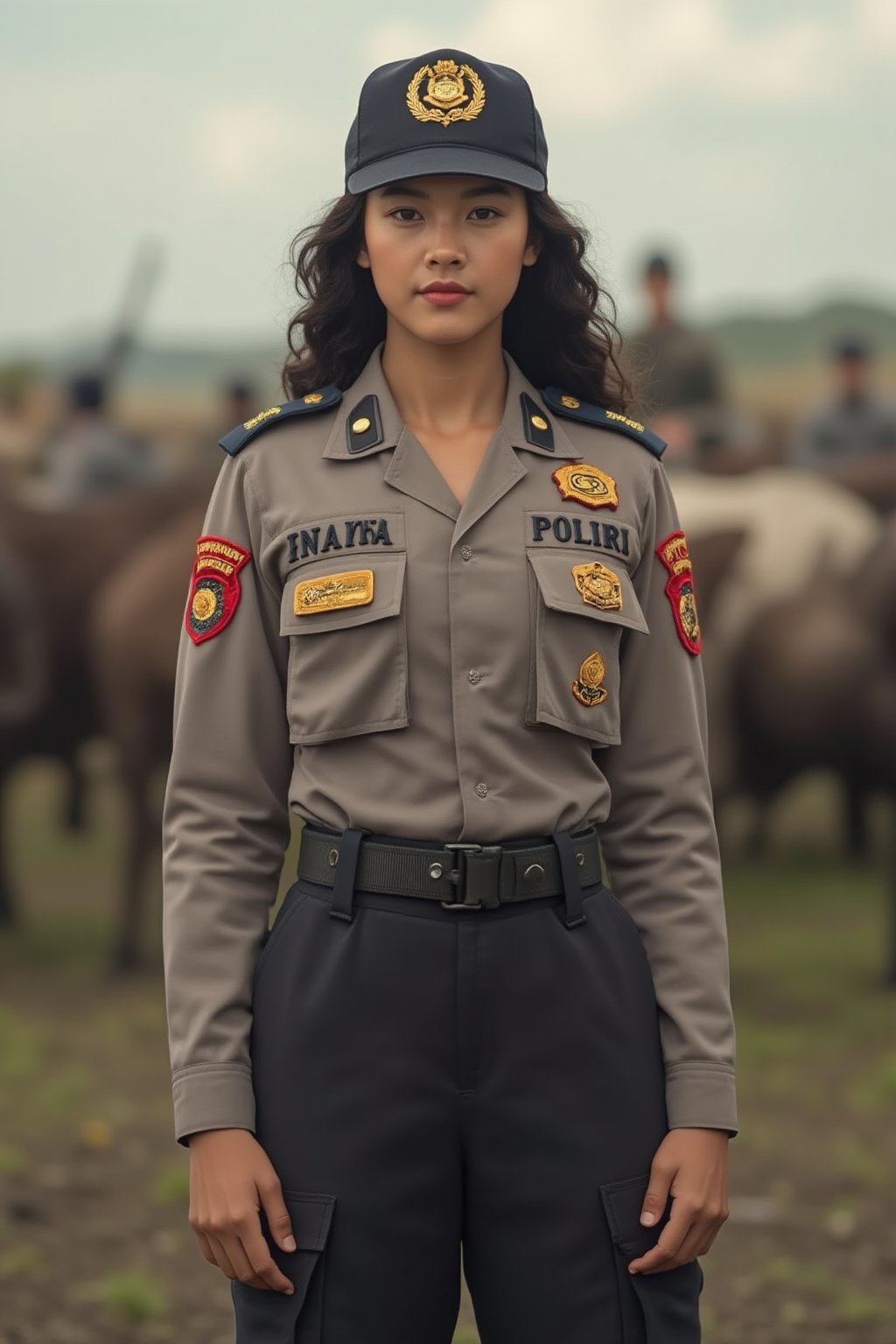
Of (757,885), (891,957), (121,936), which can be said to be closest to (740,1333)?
(891,957)

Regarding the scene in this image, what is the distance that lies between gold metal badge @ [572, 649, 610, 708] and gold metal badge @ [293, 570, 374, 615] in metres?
0.24

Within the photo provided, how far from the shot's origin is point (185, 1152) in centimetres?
525

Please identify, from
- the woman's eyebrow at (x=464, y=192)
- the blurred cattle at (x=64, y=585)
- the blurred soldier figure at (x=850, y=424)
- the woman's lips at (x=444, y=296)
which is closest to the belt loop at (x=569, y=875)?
the woman's lips at (x=444, y=296)

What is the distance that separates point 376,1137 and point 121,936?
493cm

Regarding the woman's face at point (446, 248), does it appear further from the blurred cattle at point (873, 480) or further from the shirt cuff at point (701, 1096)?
the blurred cattle at point (873, 480)

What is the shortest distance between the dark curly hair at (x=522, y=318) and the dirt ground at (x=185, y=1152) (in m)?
2.16

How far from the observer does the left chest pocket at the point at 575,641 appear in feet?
7.01

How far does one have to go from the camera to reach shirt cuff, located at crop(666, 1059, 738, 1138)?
2150 millimetres

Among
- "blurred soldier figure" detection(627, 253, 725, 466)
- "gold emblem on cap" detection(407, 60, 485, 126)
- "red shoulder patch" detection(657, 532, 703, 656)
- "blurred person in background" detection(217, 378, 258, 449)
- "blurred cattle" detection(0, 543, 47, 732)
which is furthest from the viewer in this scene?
"blurred person in background" detection(217, 378, 258, 449)

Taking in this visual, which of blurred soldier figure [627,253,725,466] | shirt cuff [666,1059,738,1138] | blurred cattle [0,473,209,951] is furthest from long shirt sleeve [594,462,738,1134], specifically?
blurred soldier figure [627,253,725,466]

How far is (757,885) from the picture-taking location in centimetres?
826

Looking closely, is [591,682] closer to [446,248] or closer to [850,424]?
[446,248]

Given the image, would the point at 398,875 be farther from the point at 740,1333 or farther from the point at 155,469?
the point at 155,469

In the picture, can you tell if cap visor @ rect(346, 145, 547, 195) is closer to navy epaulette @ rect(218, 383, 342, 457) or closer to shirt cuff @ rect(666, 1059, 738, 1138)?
navy epaulette @ rect(218, 383, 342, 457)
